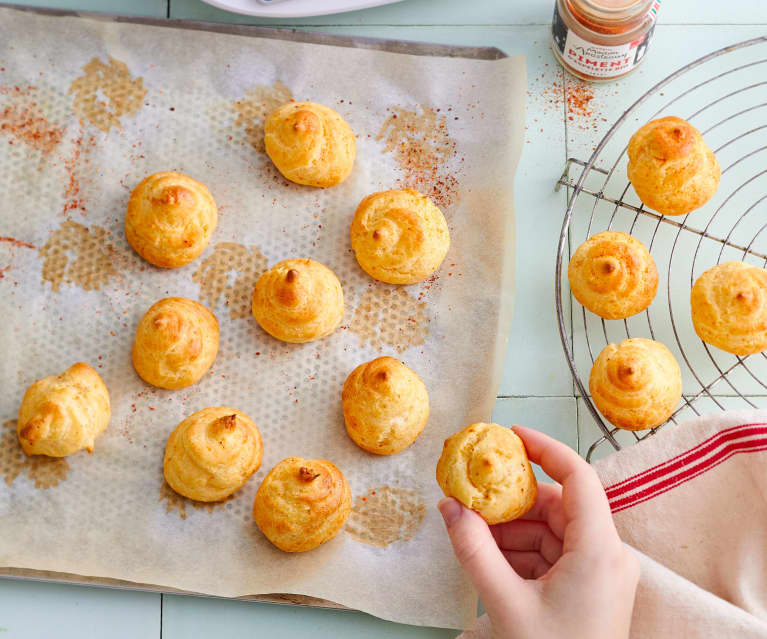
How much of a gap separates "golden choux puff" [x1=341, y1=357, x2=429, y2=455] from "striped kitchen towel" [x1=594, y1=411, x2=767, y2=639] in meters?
0.48

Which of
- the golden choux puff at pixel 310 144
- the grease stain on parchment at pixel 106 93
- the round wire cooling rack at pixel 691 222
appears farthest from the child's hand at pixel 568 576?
the grease stain on parchment at pixel 106 93

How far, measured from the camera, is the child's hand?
1.50 metres

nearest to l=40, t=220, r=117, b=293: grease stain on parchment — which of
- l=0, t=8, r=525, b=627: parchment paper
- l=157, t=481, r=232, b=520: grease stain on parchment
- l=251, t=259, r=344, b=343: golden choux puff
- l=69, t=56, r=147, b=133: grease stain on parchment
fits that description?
l=0, t=8, r=525, b=627: parchment paper

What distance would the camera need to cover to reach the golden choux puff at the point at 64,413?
1915 millimetres

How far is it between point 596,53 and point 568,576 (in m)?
1.39

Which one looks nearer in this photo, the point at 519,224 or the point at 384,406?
the point at 384,406

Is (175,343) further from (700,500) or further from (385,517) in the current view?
(700,500)

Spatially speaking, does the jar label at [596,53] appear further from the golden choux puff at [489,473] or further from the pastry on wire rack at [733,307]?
the golden choux puff at [489,473]

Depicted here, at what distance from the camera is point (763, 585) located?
183 cm

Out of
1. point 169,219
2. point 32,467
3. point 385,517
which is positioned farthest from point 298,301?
point 32,467

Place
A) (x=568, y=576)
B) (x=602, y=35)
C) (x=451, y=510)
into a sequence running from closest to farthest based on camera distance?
(x=568, y=576)
(x=451, y=510)
(x=602, y=35)

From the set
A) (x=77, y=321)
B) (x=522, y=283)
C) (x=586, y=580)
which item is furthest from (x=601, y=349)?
(x=77, y=321)

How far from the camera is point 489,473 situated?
1.61m

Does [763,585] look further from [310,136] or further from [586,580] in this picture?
[310,136]
